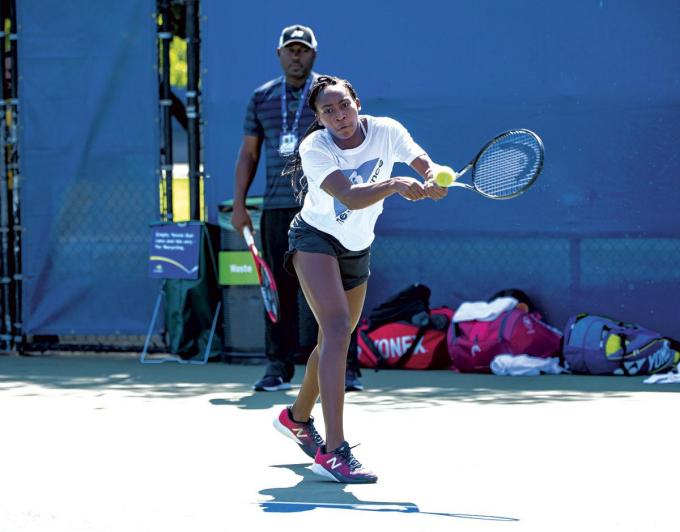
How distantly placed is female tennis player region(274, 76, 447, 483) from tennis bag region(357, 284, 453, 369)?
360cm

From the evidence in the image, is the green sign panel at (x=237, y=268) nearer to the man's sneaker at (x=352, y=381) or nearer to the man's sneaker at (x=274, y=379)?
the man's sneaker at (x=274, y=379)

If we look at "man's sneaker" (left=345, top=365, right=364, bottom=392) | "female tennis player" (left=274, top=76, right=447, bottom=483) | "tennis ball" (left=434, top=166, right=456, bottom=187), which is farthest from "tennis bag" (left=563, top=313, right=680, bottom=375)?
"tennis ball" (left=434, top=166, right=456, bottom=187)

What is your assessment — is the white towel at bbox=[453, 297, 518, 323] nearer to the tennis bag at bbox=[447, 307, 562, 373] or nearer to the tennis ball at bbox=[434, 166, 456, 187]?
the tennis bag at bbox=[447, 307, 562, 373]

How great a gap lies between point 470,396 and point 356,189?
9.86 ft

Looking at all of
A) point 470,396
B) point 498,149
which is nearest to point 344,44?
point 470,396

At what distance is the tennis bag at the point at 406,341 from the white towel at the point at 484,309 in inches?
5.7

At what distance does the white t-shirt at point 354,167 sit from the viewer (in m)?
5.22

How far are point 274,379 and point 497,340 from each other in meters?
1.75

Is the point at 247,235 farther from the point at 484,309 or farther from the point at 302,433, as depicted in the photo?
the point at 302,433

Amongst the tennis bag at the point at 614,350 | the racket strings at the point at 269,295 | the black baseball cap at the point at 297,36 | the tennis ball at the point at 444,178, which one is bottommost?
the tennis bag at the point at 614,350

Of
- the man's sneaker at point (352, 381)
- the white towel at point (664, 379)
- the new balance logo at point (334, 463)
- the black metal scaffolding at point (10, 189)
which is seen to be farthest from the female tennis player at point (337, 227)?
the black metal scaffolding at point (10, 189)

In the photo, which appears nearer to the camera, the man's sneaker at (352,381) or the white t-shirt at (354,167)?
the white t-shirt at (354,167)

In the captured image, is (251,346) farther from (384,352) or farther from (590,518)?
(590,518)

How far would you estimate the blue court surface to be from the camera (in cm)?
443
